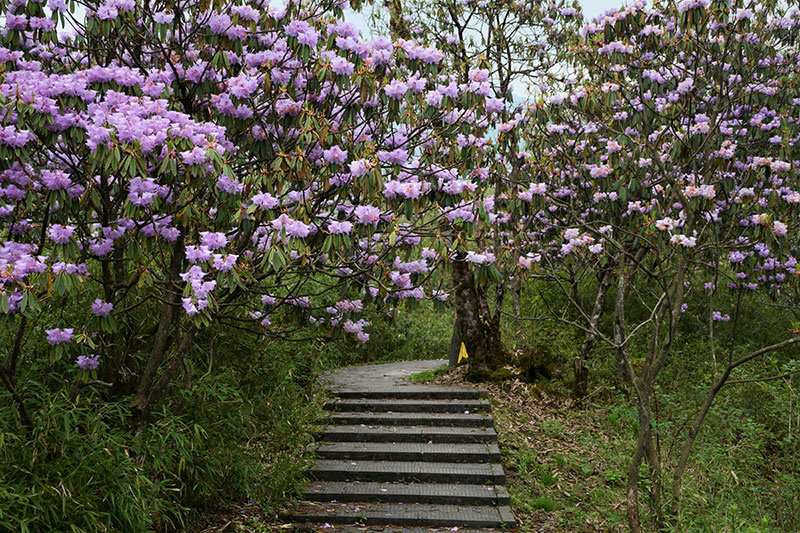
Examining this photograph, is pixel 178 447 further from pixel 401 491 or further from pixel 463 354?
pixel 463 354

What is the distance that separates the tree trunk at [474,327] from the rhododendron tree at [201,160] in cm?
364

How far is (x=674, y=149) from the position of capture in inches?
220

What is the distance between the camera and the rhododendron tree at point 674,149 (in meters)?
5.08

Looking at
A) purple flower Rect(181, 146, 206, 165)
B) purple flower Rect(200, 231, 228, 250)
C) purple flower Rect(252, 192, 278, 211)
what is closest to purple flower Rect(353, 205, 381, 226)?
purple flower Rect(252, 192, 278, 211)

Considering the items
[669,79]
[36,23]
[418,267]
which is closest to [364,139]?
[418,267]

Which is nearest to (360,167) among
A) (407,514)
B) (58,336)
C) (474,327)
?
(58,336)

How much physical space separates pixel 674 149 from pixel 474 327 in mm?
3666

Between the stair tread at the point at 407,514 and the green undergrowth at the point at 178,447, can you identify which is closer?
the green undergrowth at the point at 178,447

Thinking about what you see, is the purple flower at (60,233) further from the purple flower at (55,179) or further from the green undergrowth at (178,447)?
the green undergrowth at (178,447)

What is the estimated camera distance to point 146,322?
17.2ft

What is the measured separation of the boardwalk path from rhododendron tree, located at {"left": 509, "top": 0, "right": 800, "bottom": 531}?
1.51 m

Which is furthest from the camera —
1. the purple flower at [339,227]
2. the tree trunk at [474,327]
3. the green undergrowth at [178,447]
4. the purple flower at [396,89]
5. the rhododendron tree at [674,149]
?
the tree trunk at [474,327]

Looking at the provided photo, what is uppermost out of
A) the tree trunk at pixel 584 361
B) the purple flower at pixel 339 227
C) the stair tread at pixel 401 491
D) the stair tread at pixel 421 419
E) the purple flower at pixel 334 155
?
the purple flower at pixel 334 155

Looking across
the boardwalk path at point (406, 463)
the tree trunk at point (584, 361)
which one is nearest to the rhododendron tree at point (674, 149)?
the tree trunk at point (584, 361)
